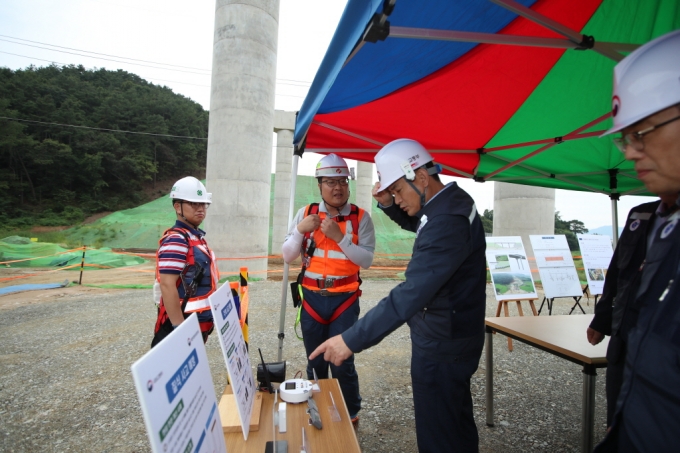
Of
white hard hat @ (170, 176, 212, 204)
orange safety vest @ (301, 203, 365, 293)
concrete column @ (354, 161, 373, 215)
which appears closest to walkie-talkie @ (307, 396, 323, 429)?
orange safety vest @ (301, 203, 365, 293)

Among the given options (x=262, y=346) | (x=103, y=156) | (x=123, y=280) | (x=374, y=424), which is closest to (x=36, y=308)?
(x=123, y=280)

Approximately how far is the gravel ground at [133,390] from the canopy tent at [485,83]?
2.70 meters

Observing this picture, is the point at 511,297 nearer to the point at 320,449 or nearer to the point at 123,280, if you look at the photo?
the point at 320,449

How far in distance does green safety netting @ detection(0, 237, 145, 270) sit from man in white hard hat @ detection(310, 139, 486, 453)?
53.4 feet

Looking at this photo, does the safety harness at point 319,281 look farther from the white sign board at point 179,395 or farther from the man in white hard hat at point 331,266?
the white sign board at point 179,395

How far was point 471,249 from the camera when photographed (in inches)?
75.8

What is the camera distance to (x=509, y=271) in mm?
6535

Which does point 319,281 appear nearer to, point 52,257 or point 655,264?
point 655,264

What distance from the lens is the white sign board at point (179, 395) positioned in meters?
0.71

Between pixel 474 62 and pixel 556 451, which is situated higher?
pixel 474 62

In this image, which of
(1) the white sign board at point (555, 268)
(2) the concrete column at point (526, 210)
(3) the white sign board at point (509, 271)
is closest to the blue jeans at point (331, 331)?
(3) the white sign board at point (509, 271)

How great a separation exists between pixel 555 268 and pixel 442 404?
6054 millimetres

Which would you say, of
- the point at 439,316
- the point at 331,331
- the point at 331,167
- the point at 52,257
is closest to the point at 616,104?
the point at 439,316

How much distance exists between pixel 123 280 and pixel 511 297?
12281 millimetres
